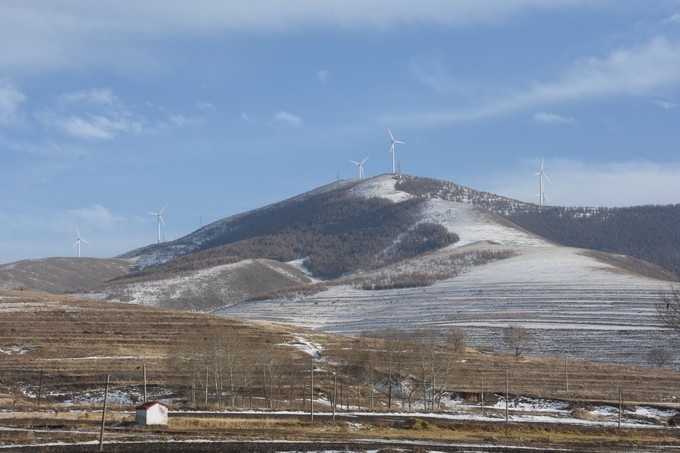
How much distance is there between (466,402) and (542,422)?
28.9 metres

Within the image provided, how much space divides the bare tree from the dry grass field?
34.7 ft

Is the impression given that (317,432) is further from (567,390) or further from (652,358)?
(652,358)

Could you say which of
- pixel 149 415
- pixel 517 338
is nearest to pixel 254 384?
pixel 149 415

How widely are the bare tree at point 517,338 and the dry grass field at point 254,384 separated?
34.7 ft

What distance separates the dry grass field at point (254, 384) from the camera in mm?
51562

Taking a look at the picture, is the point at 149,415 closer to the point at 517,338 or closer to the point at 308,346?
the point at 308,346

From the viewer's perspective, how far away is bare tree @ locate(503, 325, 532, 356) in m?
145

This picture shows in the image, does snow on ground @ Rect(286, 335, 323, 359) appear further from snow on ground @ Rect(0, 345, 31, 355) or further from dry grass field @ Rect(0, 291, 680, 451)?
snow on ground @ Rect(0, 345, 31, 355)

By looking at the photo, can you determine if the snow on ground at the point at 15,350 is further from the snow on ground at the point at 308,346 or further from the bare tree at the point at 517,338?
the bare tree at the point at 517,338

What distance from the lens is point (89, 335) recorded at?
12025 cm

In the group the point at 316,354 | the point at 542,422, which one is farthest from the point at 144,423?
the point at 316,354

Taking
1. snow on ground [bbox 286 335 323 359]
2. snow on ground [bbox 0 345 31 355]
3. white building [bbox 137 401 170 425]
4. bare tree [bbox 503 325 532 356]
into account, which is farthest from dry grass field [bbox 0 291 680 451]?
bare tree [bbox 503 325 532 356]

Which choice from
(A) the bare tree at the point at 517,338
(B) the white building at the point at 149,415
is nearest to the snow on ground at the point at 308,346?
(A) the bare tree at the point at 517,338

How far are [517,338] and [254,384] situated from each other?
201 feet
